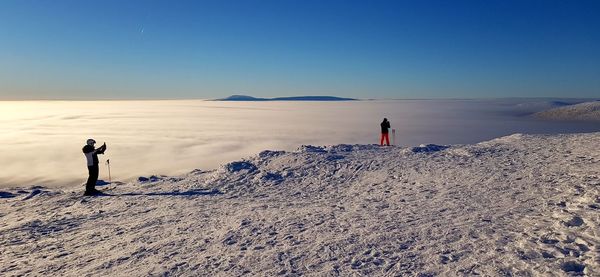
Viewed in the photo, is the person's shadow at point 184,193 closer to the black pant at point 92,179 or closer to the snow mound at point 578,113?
the black pant at point 92,179

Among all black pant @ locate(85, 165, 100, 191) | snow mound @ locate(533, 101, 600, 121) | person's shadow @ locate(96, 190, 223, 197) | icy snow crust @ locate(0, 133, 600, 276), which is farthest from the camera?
snow mound @ locate(533, 101, 600, 121)

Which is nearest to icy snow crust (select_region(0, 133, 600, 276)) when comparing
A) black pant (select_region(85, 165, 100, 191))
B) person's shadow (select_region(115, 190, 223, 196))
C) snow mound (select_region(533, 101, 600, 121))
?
person's shadow (select_region(115, 190, 223, 196))

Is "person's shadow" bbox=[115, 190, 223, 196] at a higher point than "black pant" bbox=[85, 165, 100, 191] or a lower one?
lower

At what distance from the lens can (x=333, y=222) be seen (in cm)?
770

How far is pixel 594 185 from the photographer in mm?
8781

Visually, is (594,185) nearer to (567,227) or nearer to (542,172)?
(542,172)

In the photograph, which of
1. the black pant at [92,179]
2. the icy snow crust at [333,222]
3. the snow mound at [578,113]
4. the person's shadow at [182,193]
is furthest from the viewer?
the snow mound at [578,113]

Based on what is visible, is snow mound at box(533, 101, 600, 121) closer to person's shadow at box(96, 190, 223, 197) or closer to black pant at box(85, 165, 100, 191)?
person's shadow at box(96, 190, 223, 197)

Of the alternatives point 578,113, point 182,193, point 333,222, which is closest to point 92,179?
point 182,193

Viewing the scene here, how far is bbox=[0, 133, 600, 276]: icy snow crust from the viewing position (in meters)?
5.75

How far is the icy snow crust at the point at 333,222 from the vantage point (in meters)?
5.75

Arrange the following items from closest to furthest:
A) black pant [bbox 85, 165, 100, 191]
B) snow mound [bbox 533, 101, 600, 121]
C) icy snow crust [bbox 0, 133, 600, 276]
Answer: icy snow crust [bbox 0, 133, 600, 276] < black pant [bbox 85, 165, 100, 191] < snow mound [bbox 533, 101, 600, 121]

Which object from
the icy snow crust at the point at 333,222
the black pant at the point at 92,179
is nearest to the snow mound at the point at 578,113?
Answer: the icy snow crust at the point at 333,222

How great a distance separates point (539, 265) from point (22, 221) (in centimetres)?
1044
